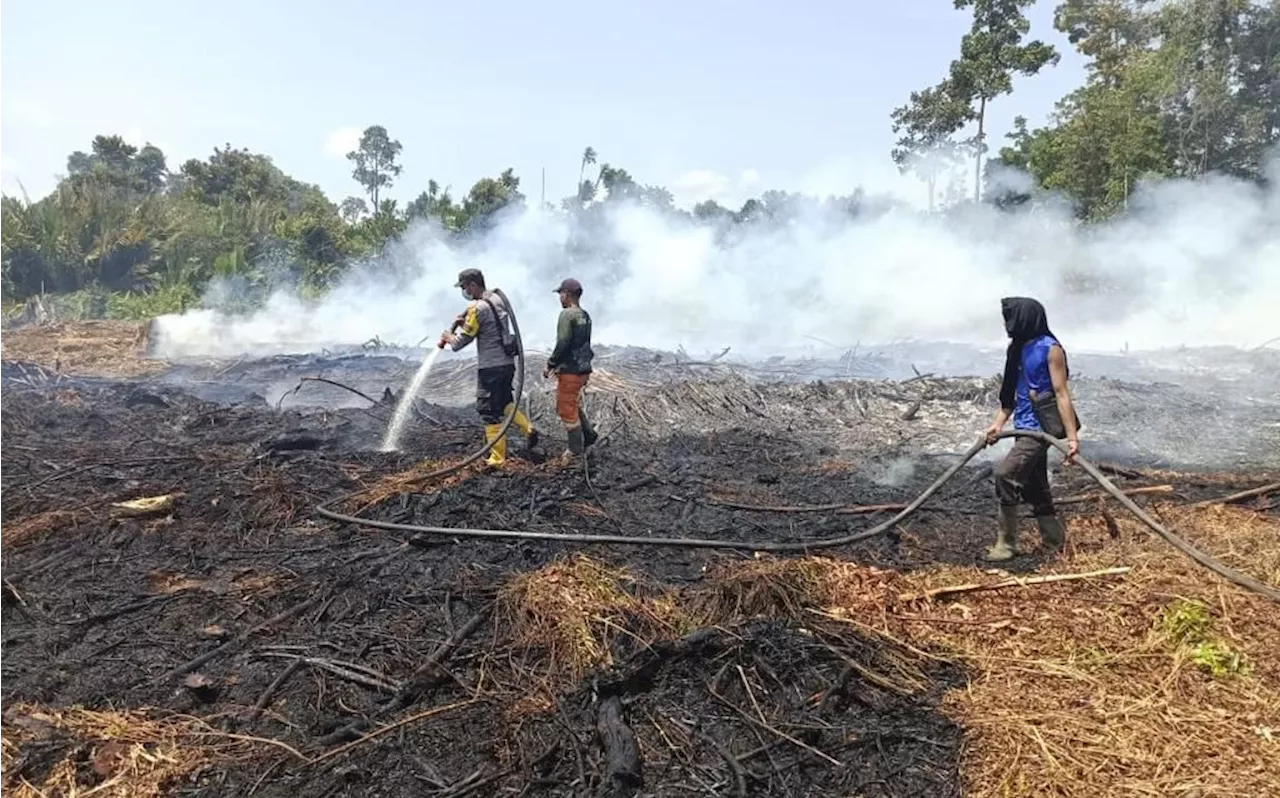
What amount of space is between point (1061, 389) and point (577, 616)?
2965 mm

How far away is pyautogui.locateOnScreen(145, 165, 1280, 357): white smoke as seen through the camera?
23.3 meters

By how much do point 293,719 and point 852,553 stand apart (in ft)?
10.4

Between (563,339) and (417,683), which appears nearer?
(417,683)

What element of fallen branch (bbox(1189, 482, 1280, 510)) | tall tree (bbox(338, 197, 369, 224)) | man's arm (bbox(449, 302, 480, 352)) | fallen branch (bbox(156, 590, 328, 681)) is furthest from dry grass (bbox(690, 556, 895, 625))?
tall tree (bbox(338, 197, 369, 224))

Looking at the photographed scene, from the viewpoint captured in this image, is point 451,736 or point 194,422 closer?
point 451,736

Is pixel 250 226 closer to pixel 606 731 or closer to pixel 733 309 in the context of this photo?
pixel 733 309

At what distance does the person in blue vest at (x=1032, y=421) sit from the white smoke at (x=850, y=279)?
1700 centimetres

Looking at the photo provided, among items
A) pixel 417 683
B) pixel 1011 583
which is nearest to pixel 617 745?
pixel 417 683

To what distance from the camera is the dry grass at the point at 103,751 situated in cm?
292

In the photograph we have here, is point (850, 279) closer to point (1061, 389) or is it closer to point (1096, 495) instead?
point (1096, 495)

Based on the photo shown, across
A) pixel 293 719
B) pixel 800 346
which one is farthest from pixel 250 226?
pixel 293 719

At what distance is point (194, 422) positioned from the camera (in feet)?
32.5

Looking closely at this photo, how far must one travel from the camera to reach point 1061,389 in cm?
479

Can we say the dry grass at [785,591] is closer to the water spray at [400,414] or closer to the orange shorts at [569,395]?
the orange shorts at [569,395]
